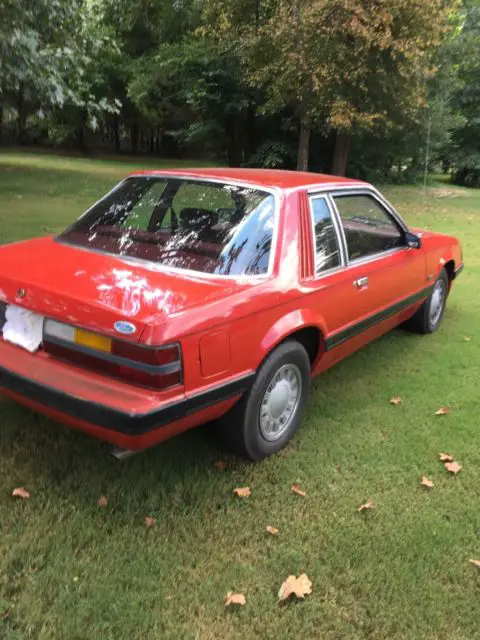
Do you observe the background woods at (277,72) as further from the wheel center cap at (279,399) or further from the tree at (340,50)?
the wheel center cap at (279,399)

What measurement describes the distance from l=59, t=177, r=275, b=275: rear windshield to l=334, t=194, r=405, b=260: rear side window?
33.5 inches

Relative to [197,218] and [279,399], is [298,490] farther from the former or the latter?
[197,218]

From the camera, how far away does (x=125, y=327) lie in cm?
253

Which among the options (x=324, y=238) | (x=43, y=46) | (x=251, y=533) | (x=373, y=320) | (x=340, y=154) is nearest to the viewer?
(x=251, y=533)

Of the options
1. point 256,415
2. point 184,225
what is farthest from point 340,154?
point 256,415

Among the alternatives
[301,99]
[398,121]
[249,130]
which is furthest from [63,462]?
[249,130]

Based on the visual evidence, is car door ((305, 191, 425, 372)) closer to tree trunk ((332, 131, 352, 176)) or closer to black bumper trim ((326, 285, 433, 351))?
black bumper trim ((326, 285, 433, 351))

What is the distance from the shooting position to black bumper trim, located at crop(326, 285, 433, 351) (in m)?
3.79

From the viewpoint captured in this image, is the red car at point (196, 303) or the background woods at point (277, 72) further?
the background woods at point (277, 72)

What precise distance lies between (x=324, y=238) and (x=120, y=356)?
169 centimetres

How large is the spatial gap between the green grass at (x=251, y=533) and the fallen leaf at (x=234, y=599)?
0.08 ft

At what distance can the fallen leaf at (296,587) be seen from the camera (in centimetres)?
245

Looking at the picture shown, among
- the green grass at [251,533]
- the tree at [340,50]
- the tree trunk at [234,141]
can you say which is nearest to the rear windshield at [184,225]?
the green grass at [251,533]

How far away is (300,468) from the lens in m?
3.36
